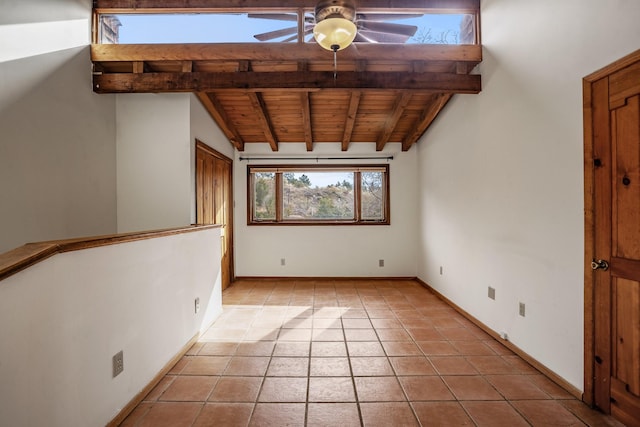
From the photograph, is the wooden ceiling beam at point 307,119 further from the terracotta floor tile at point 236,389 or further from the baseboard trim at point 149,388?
the terracotta floor tile at point 236,389

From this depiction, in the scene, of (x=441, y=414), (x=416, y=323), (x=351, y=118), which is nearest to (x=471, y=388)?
(x=441, y=414)

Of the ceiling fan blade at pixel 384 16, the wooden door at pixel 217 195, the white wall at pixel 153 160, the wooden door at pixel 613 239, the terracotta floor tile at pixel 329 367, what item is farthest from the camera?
the wooden door at pixel 217 195

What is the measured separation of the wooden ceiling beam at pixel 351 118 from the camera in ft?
12.3

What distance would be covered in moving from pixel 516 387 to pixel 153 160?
12.8 feet

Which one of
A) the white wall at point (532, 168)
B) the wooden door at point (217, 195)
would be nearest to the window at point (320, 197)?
the wooden door at point (217, 195)

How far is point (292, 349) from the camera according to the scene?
2721 millimetres

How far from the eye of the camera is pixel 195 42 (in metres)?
3.05

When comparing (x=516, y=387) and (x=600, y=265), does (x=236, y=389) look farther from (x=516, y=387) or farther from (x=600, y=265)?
(x=600, y=265)

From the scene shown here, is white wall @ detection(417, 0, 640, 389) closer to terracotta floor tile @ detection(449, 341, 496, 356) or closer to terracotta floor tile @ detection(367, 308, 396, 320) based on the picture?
terracotta floor tile @ detection(449, 341, 496, 356)

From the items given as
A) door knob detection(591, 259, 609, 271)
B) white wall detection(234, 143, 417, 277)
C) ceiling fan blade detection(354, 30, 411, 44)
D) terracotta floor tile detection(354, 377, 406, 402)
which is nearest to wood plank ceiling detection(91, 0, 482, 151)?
ceiling fan blade detection(354, 30, 411, 44)

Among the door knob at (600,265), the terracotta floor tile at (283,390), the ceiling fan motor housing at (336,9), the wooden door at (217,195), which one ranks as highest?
the ceiling fan motor housing at (336,9)

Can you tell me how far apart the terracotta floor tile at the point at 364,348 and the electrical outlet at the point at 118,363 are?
1.65 m

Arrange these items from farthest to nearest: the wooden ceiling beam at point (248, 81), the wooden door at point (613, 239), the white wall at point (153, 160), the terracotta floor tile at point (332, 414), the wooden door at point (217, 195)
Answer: the wooden door at point (217, 195) < the white wall at point (153, 160) < the wooden ceiling beam at point (248, 81) < the terracotta floor tile at point (332, 414) < the wooden door at point (613, 239)

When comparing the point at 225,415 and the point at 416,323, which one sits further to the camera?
the point at 416,323
